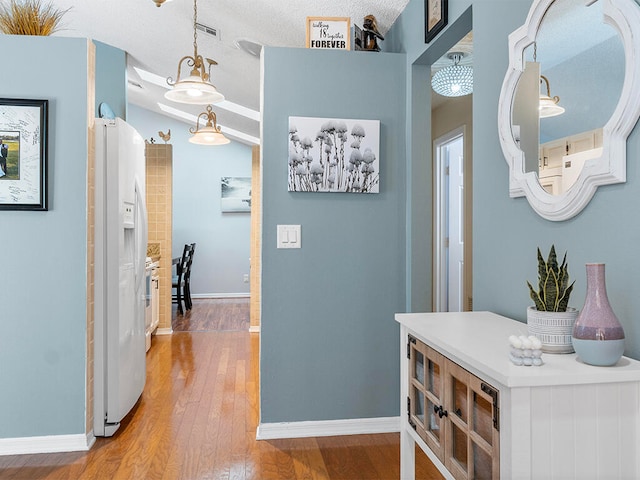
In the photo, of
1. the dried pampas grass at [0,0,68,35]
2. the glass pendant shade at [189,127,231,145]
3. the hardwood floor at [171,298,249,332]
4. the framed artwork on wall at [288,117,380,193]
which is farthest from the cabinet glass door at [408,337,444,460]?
the hardwood floor at [171,298,249,332]

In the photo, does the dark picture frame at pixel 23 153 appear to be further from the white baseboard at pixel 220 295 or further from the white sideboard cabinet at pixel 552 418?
the white baseboard at pixel 220 295

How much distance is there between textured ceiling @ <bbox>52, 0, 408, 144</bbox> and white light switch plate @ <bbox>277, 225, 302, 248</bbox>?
1.31 meters

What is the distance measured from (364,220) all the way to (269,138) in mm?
679

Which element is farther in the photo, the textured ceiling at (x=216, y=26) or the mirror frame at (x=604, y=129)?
the textured ceiling at (x=216, y=26)

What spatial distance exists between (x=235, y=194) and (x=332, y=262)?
5.78 metres

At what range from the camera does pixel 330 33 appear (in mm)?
2658

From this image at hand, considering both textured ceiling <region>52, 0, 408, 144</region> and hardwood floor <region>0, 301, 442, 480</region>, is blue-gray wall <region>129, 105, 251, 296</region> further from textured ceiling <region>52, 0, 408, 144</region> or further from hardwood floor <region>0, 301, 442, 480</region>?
hardwood floor <region>0, 301, 442, 480</region>

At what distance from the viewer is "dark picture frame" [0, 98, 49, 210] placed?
7.74 feet

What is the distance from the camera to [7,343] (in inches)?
94.0

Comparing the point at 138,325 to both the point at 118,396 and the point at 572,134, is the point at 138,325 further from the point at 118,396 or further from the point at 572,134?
the point at 572,134

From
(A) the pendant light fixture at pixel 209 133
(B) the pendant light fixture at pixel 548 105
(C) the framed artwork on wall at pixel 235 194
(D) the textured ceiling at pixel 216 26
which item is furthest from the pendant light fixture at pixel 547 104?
(C) the framed artwork on wall at pixel 235 194

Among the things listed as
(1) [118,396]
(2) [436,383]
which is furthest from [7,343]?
(2) [436,383]

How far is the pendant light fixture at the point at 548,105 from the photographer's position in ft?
4.48

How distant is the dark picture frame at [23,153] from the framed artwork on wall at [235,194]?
5715 mm
